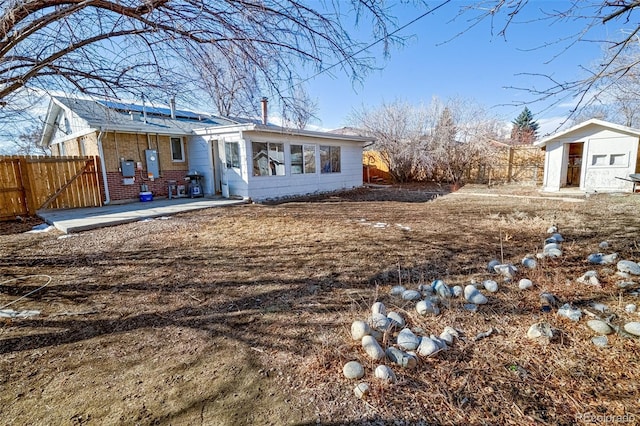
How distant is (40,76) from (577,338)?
515 cm

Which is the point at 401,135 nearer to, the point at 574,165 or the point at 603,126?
the point at 574,165

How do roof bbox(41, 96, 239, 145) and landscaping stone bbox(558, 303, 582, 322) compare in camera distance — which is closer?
landscaping stone bbox(558, 303, 582, 322)

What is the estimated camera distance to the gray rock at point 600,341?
1940mm

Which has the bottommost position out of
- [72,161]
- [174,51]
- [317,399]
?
[317,399]

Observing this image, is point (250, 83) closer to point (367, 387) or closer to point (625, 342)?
point (367, 387)

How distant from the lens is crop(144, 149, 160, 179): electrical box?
9.65 meters

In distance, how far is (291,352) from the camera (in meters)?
2.01

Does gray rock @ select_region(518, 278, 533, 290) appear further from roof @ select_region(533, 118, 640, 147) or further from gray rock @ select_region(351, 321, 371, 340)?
roof @ select_region(533, 118, 640, 147)

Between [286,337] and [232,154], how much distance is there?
858 centimetres

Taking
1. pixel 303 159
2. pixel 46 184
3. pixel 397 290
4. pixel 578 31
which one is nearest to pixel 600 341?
pixel 397 290

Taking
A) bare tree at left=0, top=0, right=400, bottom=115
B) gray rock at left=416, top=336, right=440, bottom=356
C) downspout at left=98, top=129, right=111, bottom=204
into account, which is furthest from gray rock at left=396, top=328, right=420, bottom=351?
downspout at left=98, top=129, right=111, bottom=204

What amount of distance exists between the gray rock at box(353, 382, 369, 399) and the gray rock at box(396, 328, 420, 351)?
45cm

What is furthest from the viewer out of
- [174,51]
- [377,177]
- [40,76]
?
[377,177]

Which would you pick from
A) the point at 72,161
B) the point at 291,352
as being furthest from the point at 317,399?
the point at 72,161
